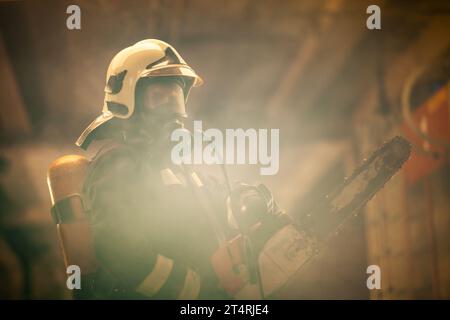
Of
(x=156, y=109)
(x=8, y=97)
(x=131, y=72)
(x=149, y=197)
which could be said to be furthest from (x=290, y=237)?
(x=8, y=97)

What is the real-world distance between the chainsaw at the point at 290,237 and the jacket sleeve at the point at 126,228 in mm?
189

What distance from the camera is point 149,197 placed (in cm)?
171

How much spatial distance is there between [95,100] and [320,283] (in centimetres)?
124

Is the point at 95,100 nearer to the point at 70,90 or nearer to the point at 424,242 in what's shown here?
the point at 70,90

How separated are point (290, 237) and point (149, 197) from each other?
0.57 metres

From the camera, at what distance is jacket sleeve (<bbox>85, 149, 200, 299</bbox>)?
1679 mm

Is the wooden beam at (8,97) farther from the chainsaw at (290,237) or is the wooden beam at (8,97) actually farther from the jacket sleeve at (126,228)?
the chainsaw at (290,237)

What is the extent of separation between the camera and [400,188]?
117 inches

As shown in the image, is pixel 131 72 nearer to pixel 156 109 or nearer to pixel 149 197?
pixel 156 109

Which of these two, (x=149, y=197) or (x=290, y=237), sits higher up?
(x=149, y=197)

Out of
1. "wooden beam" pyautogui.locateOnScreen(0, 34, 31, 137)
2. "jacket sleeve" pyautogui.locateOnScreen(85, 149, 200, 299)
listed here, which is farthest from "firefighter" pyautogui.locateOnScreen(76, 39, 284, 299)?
"wooden beam" pyautogui.locateOnScreen(0, 34, 31, 137)

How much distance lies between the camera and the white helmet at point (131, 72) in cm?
180
